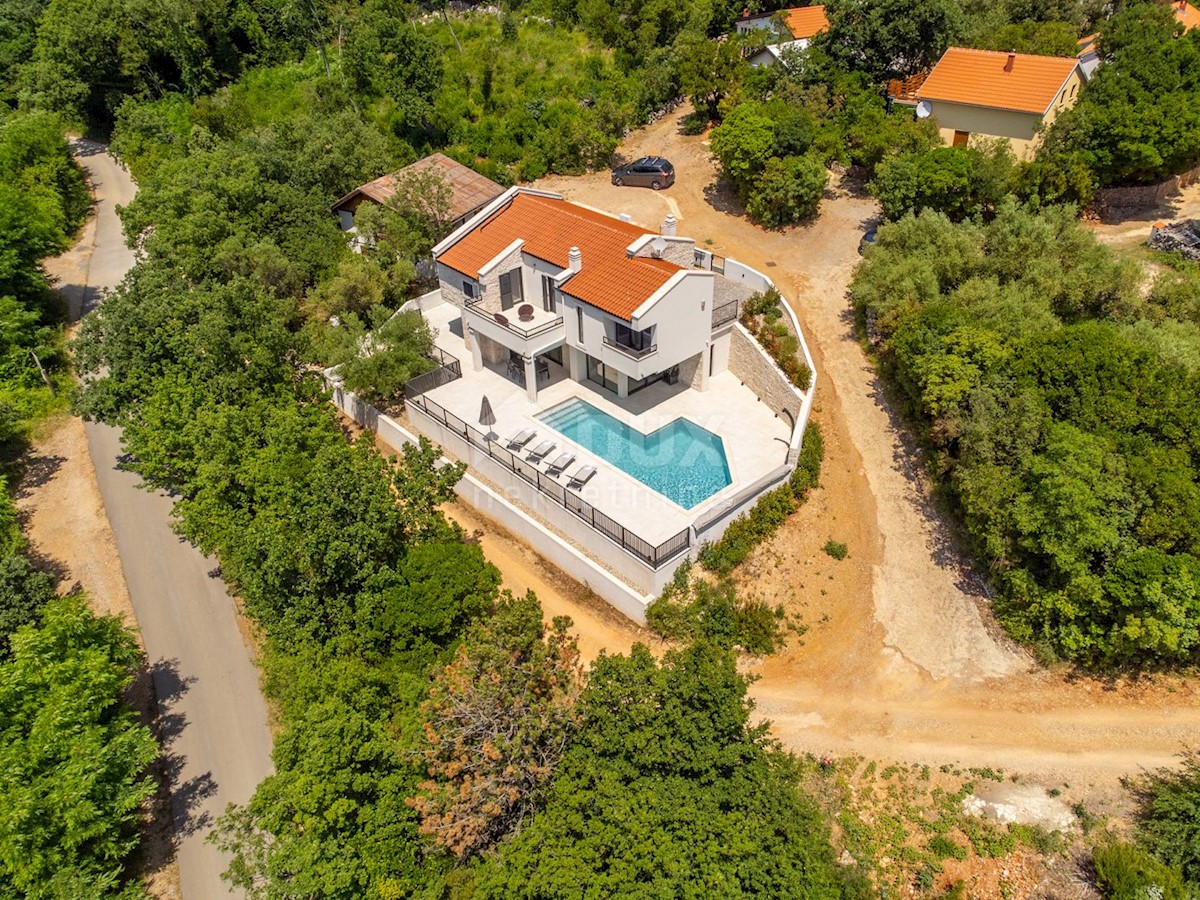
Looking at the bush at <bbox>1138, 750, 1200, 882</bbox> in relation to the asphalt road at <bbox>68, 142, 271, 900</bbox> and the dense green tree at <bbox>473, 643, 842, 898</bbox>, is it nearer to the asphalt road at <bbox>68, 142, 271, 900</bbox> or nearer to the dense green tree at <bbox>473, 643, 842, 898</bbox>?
the dense green tree at <bbox>473, 643, 842, 898</bbox>

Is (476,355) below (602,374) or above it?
above

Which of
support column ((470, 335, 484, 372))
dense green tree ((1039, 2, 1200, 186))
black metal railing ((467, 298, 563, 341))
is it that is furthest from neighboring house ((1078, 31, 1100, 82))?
support column ((470, 335, 484, 372))

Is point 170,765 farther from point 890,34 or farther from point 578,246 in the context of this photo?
point 890,34

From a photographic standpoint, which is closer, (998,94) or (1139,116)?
(1139,116)

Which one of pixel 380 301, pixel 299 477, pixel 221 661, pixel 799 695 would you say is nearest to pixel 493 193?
pixel 380 301

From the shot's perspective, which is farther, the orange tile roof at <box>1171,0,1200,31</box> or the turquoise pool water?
the orange tile roof at <box>1171,0,1200,31</box>

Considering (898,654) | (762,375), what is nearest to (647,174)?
(762,375)

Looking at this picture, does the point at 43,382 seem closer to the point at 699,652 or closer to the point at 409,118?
the point at 409,118
